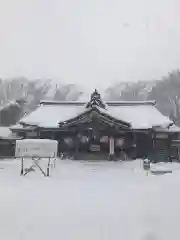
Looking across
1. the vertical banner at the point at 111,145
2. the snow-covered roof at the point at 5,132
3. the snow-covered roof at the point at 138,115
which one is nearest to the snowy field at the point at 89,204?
the snow-covered roof at the point at 5,132

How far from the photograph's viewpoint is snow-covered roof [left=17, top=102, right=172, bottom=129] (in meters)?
2.99

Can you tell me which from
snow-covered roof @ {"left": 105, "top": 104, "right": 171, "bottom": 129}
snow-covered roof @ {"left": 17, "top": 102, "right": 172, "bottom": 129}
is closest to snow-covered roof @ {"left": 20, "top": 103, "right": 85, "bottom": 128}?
snow-covered roof @ {"left": 17, "top": 102, "right": 172, "bottom": 129}

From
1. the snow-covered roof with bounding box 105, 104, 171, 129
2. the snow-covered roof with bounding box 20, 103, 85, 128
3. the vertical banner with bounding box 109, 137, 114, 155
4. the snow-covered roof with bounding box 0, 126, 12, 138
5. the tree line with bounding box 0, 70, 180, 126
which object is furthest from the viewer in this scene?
the vertical banner with bounding box 109, 137, 114, 155

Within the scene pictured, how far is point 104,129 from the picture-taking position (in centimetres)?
384

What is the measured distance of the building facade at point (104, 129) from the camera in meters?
3.05

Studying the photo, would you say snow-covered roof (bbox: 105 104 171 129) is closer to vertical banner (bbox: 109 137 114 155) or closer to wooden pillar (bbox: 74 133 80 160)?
vertical banner (bbox: 109 137 114 155)

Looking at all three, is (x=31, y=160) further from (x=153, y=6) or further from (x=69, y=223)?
(x=153, y=6)

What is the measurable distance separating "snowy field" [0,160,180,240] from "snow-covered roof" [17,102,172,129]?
48 centimetres

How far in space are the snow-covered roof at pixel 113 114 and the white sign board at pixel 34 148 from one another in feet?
0.67

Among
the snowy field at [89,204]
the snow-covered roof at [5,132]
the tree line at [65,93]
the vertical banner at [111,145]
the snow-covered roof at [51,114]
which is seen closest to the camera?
the snowy field at [89,204]

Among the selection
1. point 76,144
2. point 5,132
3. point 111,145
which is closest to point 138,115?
point 111,145

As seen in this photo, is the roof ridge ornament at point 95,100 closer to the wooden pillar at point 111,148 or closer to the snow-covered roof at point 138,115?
the snow-covered roof at point 138,115

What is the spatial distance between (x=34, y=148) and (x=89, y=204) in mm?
793

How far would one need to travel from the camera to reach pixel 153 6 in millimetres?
2855
